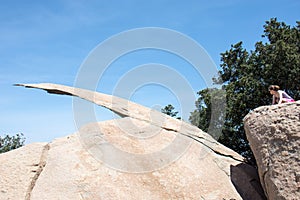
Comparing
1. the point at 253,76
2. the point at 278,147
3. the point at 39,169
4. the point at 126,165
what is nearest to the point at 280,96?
the point at 278,147

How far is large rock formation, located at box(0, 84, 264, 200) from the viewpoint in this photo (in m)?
6.14

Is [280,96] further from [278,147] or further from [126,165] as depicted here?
[126,165]

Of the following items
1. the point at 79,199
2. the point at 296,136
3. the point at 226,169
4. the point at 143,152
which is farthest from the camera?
the point at 226,169

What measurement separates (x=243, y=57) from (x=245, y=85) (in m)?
2.47

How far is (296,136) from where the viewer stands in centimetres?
630

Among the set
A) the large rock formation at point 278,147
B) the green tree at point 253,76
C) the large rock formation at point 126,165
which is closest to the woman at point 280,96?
the large rock formation at point 278,147

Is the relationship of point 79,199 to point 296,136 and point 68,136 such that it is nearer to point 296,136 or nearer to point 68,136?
point 68,136

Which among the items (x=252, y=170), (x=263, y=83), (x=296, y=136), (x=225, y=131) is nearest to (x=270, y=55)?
(x=263, y=83)

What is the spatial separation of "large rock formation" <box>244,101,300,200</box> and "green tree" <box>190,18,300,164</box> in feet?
37.0

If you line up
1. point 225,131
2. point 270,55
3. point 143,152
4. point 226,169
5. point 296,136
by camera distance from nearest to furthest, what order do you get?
1. point 296,136
2. point 143,152
3. point 226,169
4. point 270,55
5. point 225,131

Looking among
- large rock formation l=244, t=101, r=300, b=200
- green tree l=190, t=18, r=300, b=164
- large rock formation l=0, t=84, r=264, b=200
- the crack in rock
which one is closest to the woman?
large rock formation l=244, t=101, r=300, b=200

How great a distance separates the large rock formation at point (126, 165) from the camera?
242 inches

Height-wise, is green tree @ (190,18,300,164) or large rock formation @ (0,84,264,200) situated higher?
green tree @ (190,18,300,164)

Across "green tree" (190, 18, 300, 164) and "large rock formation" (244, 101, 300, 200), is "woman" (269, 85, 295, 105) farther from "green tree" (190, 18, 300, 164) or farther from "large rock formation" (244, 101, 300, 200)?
"green tree" (190, 18, 300, 164)
